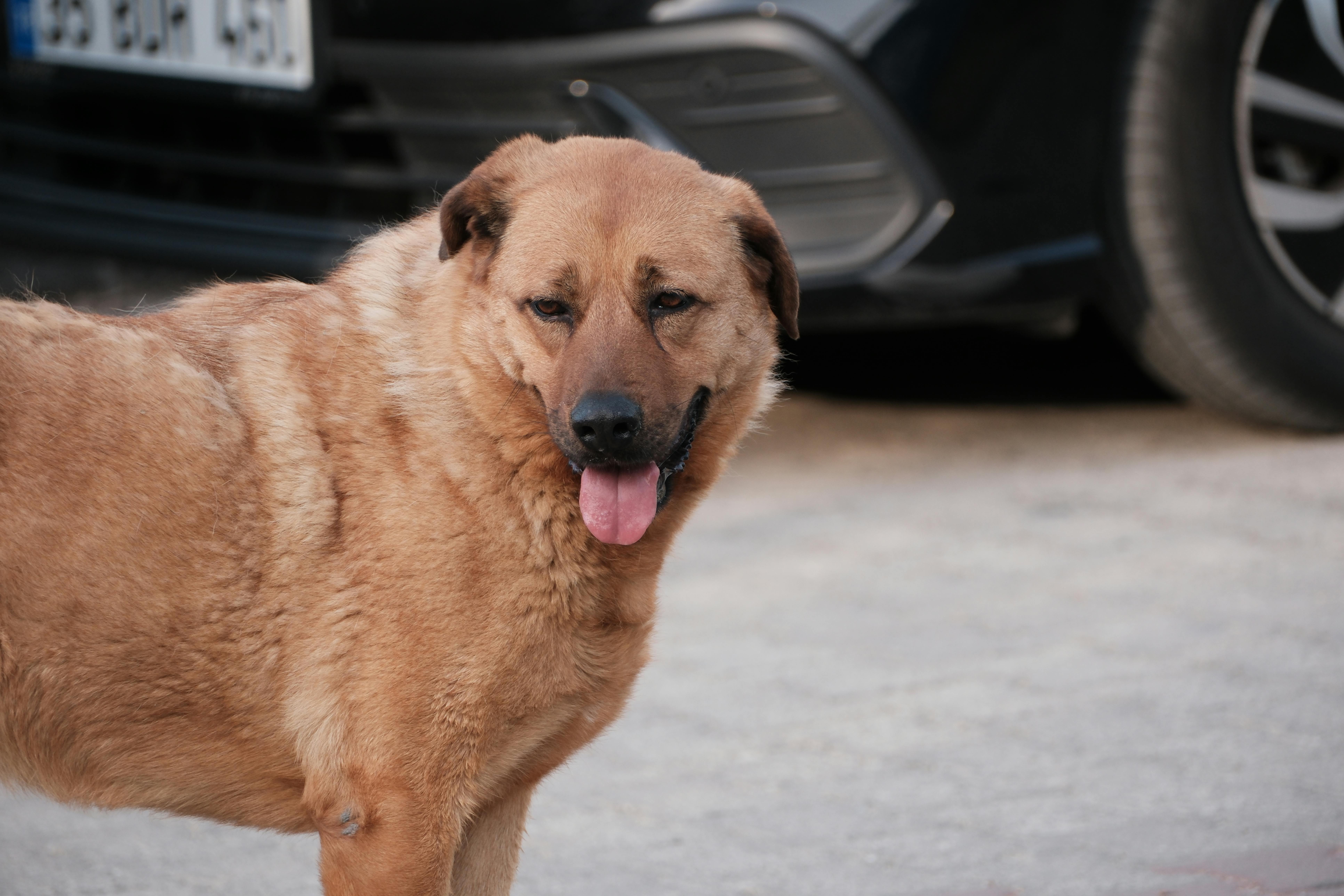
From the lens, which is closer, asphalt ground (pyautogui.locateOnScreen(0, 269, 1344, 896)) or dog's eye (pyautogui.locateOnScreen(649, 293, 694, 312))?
dog's eye (pyautogui.locateOnScreen(649, 293, 694, 312))

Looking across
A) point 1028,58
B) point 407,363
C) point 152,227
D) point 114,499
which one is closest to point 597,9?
point 1028,58

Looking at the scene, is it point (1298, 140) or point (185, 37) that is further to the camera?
point (1298, 140)

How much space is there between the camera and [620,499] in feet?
7.80

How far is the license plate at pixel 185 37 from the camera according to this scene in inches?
169

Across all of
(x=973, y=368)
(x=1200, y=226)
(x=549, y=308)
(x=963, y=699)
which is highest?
(x=549, y=308)

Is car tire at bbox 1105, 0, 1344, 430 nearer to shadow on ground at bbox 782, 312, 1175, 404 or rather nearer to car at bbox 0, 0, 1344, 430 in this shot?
car at bbox 0, 0, 1344, 430

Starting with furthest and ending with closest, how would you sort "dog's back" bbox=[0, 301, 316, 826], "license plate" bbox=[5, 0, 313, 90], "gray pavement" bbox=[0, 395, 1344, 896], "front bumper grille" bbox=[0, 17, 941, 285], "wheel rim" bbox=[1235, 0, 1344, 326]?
1. "wheel rim" bbox=[1235, 0, 1344, 326]
2. "license plate" bbox=[5, 0, 313, 90]
3. "front bumper grille" bbox=[0, 17, 941, 285]
4. "gray pavement" bbox=[0, 395, 1344, 896]
5. "dog's back" bbox=[0, 301, 316, 826]

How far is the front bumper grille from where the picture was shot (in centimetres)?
417

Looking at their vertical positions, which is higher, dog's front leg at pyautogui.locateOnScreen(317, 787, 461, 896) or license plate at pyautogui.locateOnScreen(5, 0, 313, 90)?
license plate at pyautogui.locateOnScreen(5, 0, 313, 90)

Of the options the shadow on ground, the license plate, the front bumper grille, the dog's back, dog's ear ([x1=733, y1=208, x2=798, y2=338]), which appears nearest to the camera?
the dog's back

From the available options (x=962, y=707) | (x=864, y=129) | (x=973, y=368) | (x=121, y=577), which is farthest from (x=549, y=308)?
(x=973, y=368)

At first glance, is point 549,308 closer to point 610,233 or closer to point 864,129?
point 610,233

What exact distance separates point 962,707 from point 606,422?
4.91ft

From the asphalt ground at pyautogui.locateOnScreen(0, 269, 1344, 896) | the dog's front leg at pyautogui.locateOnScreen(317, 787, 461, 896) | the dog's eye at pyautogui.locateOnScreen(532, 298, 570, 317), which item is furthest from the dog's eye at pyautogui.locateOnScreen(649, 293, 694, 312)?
the asphalt ground at pyautogui.locateOnScreen(0, 269, 1344, 896)
